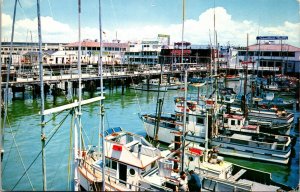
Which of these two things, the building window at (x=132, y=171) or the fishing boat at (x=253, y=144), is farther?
the fishing boat at (x=253, y=144)

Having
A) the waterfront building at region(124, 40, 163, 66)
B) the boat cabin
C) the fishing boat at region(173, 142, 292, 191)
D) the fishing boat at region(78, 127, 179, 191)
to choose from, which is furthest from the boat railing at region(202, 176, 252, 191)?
the waterfront building at region(124, 40, 163, 66)

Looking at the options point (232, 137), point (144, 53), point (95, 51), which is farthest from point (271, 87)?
point (144, 53)

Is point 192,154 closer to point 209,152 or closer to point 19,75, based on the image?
point 209,152

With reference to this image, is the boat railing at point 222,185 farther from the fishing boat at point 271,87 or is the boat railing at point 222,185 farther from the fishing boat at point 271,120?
the fishing boat at point 271,87

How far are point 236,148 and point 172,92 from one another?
37889mm

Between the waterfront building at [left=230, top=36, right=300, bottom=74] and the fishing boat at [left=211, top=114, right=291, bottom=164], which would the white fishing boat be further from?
the waterfront building at [left=230, top=36, right=300, bottom=74]

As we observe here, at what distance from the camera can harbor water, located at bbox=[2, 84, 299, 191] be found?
17812mm

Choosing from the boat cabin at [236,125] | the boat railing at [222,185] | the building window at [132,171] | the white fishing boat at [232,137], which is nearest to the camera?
the boat railing at [222,185]

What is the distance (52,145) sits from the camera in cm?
2431

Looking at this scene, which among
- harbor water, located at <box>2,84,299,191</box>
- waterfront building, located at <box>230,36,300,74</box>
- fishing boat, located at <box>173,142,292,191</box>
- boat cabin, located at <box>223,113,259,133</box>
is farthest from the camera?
waterfront building, located at <box>230,36,300,74</box>

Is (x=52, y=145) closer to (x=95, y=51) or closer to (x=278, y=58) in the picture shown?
(x=95, y=51)

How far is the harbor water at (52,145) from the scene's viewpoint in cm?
1781

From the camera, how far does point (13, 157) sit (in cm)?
2164

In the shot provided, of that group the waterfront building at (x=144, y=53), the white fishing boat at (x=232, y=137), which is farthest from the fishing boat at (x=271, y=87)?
the waterfront building at (x=144, y=53)
